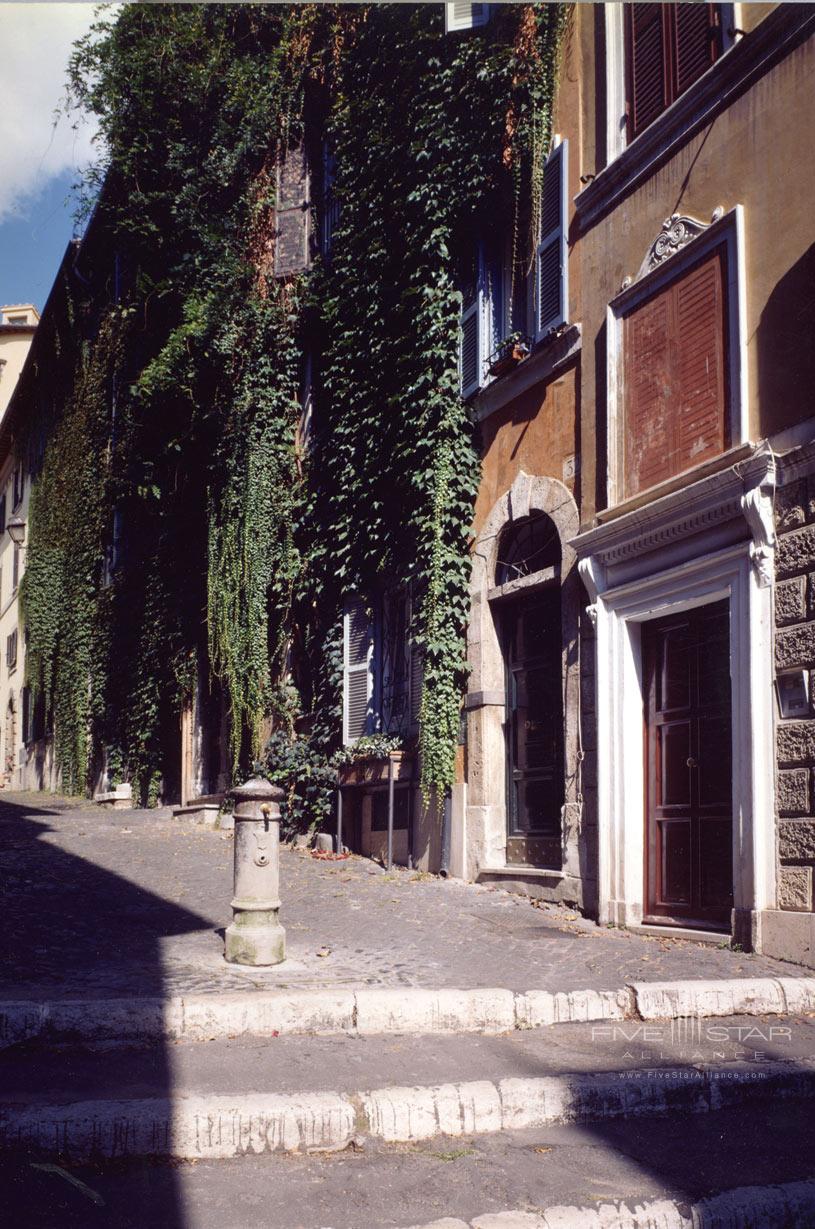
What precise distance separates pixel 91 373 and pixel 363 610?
9.80 m

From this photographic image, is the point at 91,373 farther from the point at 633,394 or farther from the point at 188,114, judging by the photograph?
the point at 633,394

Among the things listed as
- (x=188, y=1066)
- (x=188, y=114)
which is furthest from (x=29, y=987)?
(x=188, y=114)

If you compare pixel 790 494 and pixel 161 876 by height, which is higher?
pixel 790 494

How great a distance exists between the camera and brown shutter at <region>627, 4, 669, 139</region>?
8.96 meters

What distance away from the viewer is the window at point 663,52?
8.45m

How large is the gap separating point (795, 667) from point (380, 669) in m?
6.09

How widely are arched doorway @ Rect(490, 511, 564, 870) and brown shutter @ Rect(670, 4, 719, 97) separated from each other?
355 centimetres

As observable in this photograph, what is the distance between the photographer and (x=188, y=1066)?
4918 mm

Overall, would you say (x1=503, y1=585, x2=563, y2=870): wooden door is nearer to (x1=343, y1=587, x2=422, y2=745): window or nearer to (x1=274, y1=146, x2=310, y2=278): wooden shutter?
(x1=343, y1=587, x2=422, y2=745): window

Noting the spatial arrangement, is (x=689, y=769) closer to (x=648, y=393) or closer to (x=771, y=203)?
(x=648, y=393)

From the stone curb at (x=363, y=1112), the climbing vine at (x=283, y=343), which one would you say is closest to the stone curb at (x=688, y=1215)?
the stone curb at (x=363, y=1112)

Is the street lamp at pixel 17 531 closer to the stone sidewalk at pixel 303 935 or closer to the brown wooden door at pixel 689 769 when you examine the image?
the stone sidewalk at pixel 303 935

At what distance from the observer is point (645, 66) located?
9.18 meters

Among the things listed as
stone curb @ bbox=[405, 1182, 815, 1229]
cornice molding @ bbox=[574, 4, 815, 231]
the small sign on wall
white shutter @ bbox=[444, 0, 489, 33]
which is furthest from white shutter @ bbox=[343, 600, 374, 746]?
stone curb @ bbox=[405, 1182, 815, 1229]
